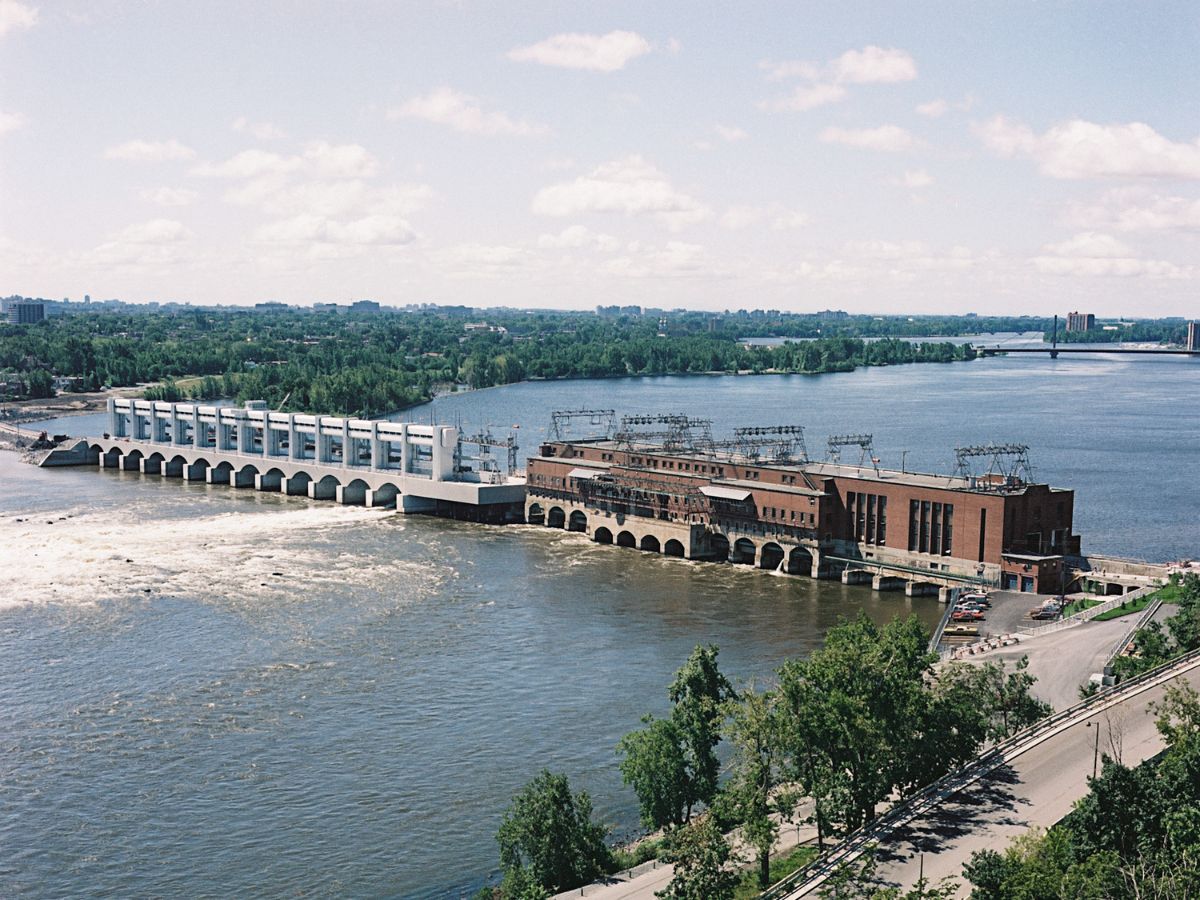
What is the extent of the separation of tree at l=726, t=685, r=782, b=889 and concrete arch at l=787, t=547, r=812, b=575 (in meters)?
43.7

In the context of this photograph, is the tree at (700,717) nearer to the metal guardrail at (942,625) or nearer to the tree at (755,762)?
the tree at (755,762)

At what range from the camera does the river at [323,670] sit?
41.7 metres

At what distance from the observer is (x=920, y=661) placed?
4062 centimetres

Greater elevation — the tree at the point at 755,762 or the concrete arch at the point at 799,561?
the tree at the point at 755,762

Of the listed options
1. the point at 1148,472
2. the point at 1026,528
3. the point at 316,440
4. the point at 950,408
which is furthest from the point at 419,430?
the point at 950,408

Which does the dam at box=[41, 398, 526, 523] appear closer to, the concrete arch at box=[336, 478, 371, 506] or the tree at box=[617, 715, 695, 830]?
the concrete arch at box=[336, 478, 371, 506]

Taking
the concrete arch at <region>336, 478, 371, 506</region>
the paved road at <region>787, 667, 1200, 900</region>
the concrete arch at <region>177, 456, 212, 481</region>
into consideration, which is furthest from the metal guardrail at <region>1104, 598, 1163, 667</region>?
the concrete arch at <region>177, 456, 212, 481</region>

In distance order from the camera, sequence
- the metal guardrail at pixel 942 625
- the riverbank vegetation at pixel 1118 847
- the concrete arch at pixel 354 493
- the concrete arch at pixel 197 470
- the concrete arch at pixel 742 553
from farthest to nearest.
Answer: the concrete arch at pixel 197 470 < the concrete arch at pixel 354 493 < the concrete arch at pixel 742 553 < the metal guardrail at pixel 942 625 < the riverbank vegetation at pixel 1118 847

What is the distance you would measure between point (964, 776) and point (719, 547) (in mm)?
48515

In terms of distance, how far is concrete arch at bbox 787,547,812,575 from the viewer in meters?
Result: 81.4

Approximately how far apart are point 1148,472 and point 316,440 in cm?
7817

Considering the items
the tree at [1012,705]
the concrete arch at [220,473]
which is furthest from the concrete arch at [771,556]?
the concrete arch at [220,473]

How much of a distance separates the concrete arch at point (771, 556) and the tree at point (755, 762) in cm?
4540

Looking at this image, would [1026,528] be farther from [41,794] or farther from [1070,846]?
[41,794]
